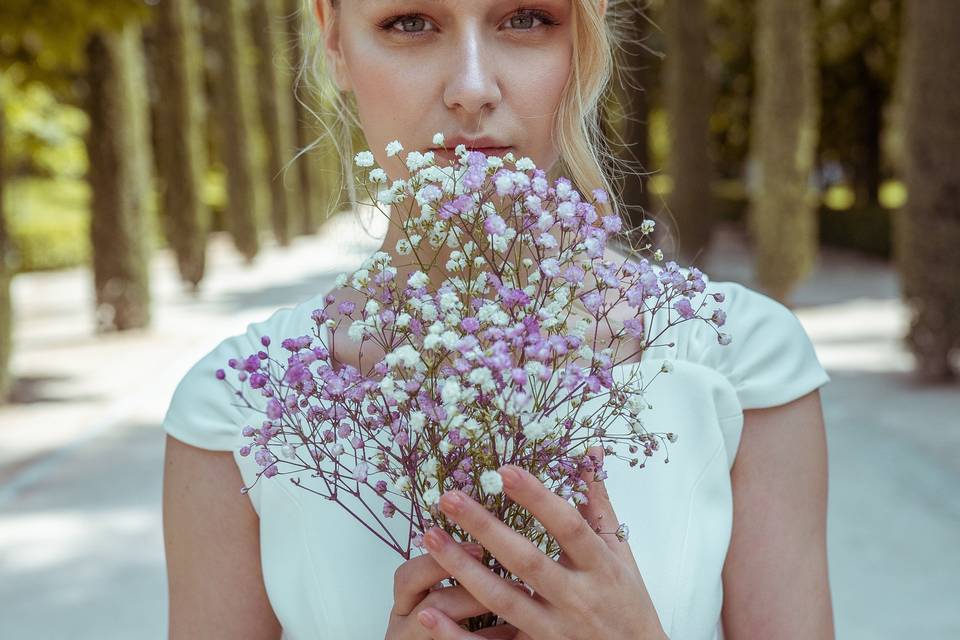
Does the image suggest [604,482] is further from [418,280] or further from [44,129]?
[44,129]

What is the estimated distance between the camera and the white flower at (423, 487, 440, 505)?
1.23 metres

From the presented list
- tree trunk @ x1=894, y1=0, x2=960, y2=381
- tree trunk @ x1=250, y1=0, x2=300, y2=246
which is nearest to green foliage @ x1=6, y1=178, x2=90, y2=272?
tree trunk @ x1=250, y1=0, x2=300, y2=246

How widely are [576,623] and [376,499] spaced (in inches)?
19.8

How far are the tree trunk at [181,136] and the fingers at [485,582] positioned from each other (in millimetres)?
19704

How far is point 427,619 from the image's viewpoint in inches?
49.3

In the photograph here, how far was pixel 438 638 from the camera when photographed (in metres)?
1.25

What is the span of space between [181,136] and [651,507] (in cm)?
1997

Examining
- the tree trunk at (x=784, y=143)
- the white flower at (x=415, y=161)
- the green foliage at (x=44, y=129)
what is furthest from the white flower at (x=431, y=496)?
the green foliage at (x=44, y=129)

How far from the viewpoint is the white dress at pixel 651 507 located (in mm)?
1658

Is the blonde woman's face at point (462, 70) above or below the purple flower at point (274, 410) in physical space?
above

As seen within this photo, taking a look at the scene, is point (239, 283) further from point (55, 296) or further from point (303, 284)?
point (55, 296)

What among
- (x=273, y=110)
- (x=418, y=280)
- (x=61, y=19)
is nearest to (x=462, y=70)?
(x=418, y=280)

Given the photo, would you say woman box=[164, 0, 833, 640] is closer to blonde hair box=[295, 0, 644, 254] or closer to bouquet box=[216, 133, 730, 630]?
blonde hair box=[295, 0, 644, 254]

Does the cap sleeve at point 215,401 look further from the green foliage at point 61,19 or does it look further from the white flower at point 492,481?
the green foliage at point 61,19
